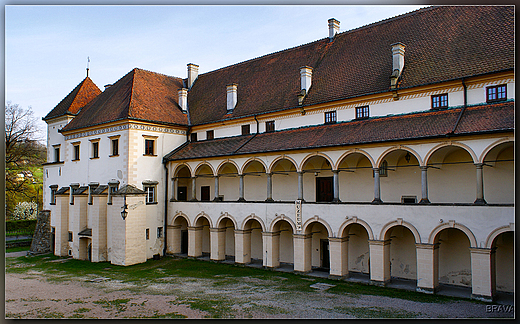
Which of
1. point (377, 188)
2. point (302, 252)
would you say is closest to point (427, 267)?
point (377, 188)

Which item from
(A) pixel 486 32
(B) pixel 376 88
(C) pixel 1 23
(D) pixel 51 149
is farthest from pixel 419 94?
(D) pixel 51 149

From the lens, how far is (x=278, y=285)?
20688 millimetres

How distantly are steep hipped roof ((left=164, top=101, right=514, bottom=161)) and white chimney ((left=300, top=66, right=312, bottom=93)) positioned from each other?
2675mm

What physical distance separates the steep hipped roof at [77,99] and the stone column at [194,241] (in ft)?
49.1

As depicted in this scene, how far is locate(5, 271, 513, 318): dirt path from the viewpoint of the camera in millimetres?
16031

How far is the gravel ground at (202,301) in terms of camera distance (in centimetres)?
1603

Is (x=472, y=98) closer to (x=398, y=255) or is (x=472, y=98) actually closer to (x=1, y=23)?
(x=398, y=255)

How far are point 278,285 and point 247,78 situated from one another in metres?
16.1

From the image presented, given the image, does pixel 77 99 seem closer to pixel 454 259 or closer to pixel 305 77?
pixel 305 77

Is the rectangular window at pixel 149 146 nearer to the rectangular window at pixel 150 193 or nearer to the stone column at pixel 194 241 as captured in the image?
the rectangular window at pixel 150 193

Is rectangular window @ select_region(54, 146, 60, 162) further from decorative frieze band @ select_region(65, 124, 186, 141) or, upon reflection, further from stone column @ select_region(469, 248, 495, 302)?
stone column @ select_region(469, 248, 495, 302)

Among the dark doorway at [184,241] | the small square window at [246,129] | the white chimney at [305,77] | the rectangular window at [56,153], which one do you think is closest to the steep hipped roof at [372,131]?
the small square window at [246,129]

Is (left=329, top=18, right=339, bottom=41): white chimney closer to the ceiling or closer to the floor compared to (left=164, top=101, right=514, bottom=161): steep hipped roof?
closer to the ceiling

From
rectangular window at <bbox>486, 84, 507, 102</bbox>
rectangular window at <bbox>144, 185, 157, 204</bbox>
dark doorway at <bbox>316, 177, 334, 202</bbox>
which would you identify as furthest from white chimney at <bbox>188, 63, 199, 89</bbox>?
rectangular window at <bbox>486, 84, 507, 102</bbox>
